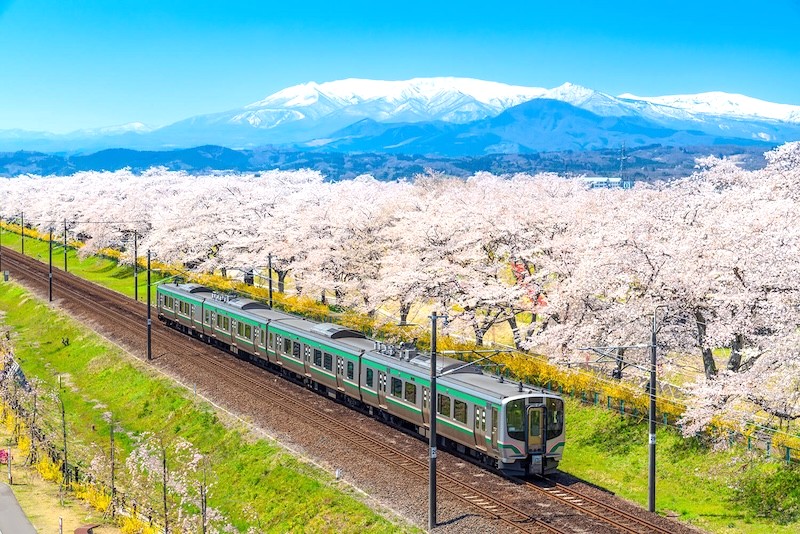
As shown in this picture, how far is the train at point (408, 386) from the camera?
2542 centimetres

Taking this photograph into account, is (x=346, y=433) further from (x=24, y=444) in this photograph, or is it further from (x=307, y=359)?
(x=24, y=444)

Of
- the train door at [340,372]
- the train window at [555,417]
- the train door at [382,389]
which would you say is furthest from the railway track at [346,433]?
the train window at [555,417]

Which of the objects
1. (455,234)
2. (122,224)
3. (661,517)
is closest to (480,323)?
(455,234)

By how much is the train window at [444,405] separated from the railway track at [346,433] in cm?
169

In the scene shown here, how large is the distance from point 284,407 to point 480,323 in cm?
1085

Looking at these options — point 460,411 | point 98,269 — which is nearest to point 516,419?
point 460,411

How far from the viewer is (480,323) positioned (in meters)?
41.1

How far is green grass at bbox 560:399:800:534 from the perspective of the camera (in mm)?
23156

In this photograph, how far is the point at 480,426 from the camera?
26.0 metres

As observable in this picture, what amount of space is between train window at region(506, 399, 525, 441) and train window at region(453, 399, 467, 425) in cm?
197

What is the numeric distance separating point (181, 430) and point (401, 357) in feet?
32.6

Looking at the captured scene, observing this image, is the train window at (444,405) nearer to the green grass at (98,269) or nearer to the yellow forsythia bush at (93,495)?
the yellow forsythia bush at (93,495)

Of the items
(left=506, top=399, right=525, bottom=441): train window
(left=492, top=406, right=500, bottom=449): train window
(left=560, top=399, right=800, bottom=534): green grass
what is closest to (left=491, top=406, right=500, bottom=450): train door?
(left=492, top=406, right=500, bottom=449): train window

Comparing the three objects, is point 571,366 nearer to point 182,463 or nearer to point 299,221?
point 182,463
